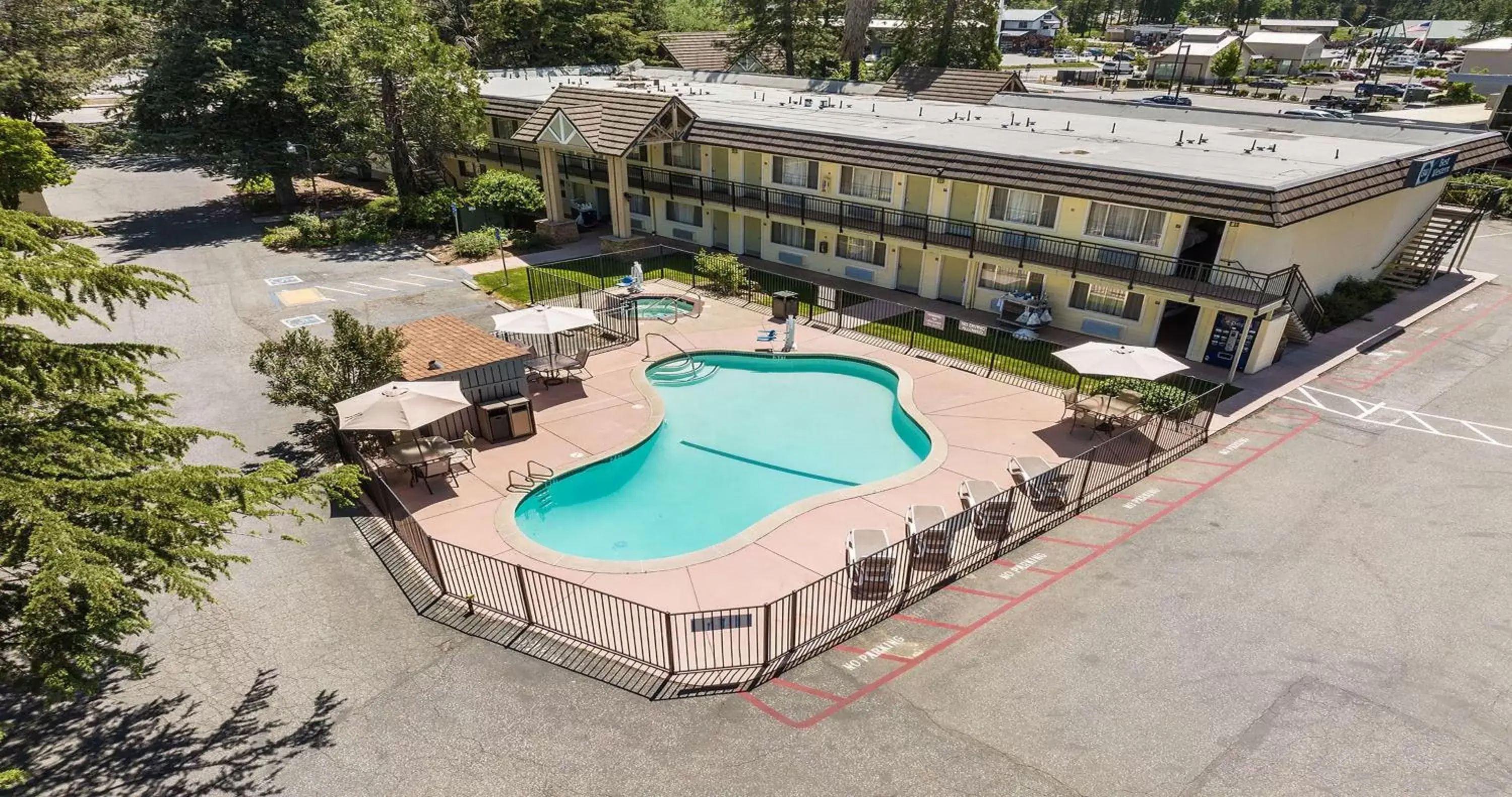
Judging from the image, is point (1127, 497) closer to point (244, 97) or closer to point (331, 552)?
point (331, 552)

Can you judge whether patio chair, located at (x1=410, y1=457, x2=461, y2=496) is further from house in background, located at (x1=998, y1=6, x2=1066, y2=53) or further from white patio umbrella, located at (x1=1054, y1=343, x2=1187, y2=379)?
house in background, located at (x1=998, y1=6, x2=1066, y2=53)

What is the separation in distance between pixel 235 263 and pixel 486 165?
1517cm

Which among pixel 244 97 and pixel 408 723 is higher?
pixel 244 97

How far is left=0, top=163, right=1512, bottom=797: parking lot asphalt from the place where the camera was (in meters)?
10.8

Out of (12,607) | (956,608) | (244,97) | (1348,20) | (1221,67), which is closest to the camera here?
(12,607)

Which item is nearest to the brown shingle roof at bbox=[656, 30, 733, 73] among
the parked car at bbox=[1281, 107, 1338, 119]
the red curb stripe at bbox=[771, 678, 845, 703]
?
the parked car at bbox=[1281, 107, 1338, 119]

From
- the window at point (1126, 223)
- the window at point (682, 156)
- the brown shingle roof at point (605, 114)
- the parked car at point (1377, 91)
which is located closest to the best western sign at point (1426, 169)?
the window at point (1126, 223)

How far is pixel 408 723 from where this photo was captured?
11.6 meters

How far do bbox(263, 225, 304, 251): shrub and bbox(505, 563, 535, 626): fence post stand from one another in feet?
98.2

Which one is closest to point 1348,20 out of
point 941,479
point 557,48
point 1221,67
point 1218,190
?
point 1221,67

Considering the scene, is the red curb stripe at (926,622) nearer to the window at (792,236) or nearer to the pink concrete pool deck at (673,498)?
the pink concrete pool deck at (673,498)

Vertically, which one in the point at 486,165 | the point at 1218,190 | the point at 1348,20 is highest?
the point at 1348,20

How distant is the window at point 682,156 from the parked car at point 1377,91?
78910mm

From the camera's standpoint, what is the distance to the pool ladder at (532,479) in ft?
58.8
